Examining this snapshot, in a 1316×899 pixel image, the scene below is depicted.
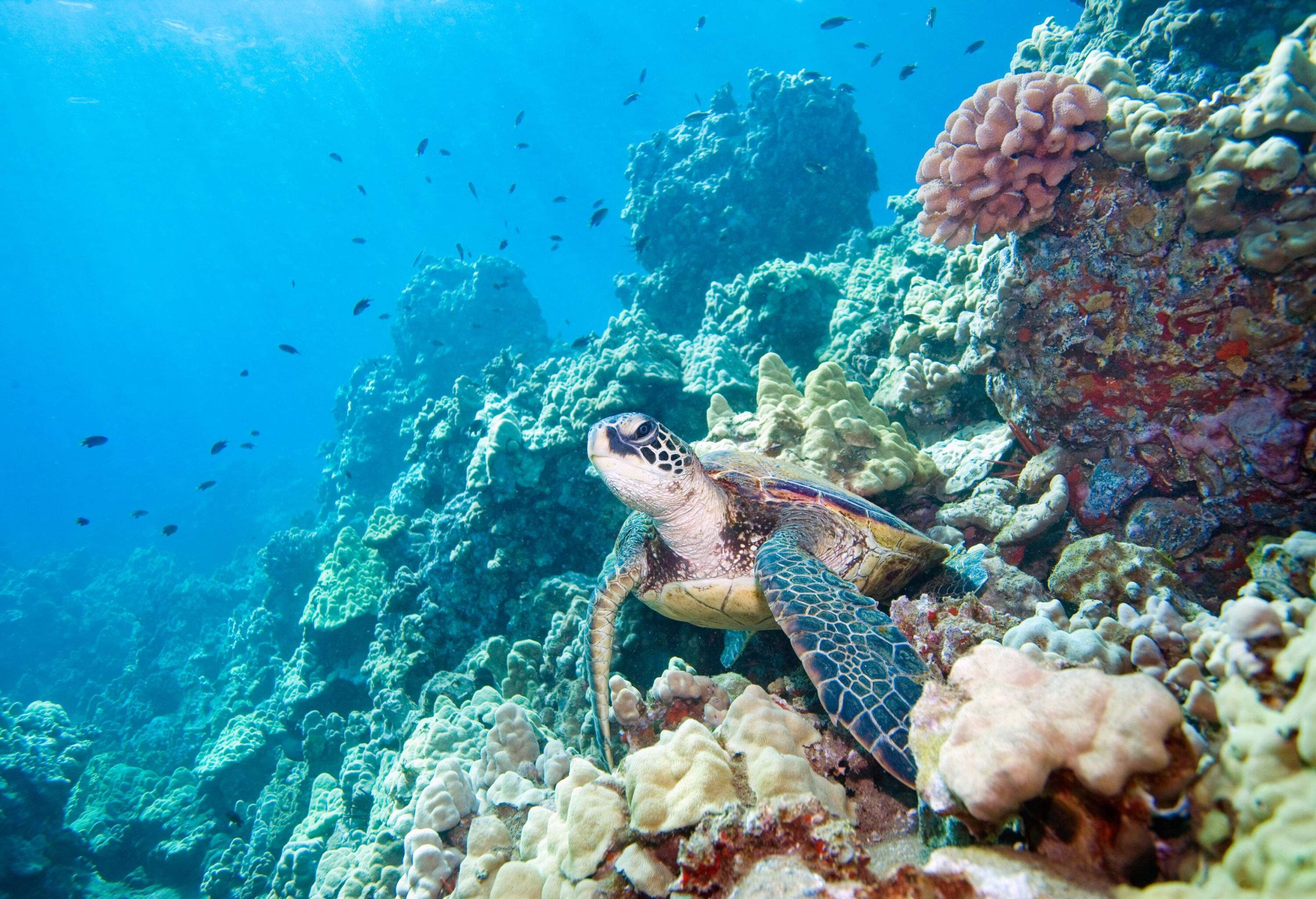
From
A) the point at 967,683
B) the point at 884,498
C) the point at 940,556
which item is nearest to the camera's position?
the point at 967,683

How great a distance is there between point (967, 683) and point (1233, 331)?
277cm

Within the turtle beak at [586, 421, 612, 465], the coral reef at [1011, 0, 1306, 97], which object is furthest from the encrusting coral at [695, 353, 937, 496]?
the coral reef at [1011, 0, 1306, 97]

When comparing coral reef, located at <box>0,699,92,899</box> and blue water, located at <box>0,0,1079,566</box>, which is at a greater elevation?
blue water, located at <box>0,0,1079,566</box>

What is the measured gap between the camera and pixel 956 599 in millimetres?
2539

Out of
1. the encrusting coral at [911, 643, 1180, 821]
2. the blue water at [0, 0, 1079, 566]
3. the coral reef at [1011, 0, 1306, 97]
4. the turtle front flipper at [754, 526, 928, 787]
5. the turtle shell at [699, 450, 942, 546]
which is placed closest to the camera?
the encrusting coral at [911, 643, 1180, 821]

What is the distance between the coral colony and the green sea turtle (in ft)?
1.09

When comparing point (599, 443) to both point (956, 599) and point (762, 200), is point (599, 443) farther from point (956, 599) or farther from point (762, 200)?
point (762, 200)

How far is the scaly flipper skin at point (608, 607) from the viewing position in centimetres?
283

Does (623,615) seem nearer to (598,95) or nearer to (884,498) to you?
(884,498)

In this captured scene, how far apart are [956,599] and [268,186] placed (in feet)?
320

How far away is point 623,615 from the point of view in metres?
4.45

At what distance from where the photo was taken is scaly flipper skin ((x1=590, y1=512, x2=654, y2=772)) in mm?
2828

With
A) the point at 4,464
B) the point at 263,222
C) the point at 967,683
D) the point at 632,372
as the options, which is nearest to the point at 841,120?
the point at 632,372

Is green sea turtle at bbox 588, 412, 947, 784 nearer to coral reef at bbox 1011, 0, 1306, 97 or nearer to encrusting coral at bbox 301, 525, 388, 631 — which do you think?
coral reef at bbox 1011, 0, 1306, 97
